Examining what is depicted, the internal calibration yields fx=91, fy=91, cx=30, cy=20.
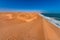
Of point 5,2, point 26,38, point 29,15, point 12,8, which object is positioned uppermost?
point 5,2

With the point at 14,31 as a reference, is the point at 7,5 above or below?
above

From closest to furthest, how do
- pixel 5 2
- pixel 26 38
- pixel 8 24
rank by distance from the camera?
1. pixel 26 38
2. pixel 8 24
3. pixel 5 2

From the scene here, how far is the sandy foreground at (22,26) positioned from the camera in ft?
5.83

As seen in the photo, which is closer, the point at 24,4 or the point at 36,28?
the point at 36,28

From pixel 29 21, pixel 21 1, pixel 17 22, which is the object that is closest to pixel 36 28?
pixel 29 21

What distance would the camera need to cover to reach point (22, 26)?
199cm

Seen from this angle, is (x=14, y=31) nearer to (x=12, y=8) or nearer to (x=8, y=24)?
(x=8, y=24)

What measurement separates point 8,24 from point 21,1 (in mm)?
639

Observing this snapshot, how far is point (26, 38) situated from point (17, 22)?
497mm

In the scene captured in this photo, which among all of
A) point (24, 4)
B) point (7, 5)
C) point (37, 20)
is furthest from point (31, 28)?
point (7, 5)

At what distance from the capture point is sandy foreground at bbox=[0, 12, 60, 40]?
5.83 ft

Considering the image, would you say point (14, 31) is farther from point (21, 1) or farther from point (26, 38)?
point (21, 1)

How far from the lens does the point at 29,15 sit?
7.46 feet

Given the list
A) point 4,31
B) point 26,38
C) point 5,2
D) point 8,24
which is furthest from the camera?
point 5,2
